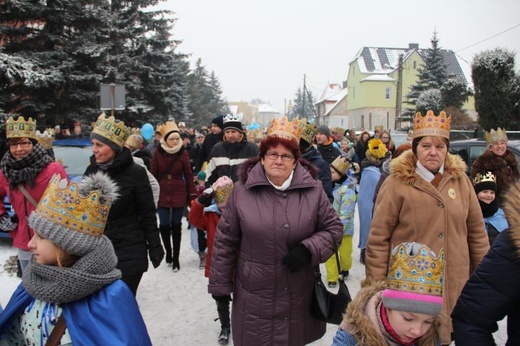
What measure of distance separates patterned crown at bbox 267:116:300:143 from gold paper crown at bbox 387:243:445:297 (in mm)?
1469

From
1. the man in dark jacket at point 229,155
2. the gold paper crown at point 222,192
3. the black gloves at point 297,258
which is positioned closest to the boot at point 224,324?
the gold paper crown at point 222,192

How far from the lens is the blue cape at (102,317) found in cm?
218

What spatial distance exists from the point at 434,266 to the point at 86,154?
30.1 feet

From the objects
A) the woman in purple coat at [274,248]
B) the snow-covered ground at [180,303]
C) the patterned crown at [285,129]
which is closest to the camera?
the woman in purple coat at [274,248]

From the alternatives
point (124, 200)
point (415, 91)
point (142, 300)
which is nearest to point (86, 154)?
point (142, 300)

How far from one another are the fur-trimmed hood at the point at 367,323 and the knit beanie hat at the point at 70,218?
1386 mm

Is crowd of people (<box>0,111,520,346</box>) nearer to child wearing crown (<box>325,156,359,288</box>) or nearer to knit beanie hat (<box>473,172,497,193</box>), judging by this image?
knit beanie hat (<box>473,172,497,193</box>)

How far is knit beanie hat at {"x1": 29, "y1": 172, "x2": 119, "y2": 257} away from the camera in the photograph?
7.55 feet

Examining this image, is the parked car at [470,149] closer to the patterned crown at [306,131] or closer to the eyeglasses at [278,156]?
the patterned crown at [306,131]

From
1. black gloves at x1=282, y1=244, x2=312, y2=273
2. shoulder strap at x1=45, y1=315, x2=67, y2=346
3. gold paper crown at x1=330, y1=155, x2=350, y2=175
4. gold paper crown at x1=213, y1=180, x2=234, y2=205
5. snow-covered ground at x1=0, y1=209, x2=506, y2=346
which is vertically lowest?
snow-covered ground at x1=0, y1=209, x2=506, y2=346

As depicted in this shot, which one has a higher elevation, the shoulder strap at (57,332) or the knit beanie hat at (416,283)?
the knit beanie hat at (416,283)

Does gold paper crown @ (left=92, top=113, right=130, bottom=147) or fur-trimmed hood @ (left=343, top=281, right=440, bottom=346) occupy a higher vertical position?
gold paper crown @ (left=92, top=113, right=130, bottom=147)

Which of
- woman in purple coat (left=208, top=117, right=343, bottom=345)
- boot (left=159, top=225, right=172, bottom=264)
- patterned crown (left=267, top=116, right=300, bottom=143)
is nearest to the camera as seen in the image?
woman in purple coat (left=208, top=117, right=343, bottom=345)

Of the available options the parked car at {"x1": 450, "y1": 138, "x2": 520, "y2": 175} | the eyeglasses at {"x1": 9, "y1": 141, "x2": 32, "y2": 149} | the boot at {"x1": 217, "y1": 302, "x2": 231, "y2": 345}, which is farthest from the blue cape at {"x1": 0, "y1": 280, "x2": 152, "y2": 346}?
the parked car at {"x1": 450, "y1": 138, "x2": 520, "y2": 175}
